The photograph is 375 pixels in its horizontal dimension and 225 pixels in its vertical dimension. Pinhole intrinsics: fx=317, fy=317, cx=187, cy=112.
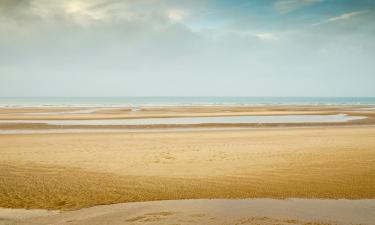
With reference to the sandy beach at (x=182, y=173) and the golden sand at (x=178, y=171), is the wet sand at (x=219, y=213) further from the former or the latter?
the golden sand at (x=178, y=171)

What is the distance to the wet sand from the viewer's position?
26.5 ft

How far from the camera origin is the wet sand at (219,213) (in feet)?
26.5

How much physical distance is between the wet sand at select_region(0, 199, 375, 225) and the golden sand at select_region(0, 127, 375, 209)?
572mm

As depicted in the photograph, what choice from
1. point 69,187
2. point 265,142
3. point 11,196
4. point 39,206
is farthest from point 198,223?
point 265,142

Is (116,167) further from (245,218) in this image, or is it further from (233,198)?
(245,218)

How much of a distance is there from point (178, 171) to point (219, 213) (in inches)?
197

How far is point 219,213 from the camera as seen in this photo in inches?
339

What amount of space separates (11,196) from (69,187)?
178 cm

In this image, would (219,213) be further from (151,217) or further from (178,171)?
(178,171)

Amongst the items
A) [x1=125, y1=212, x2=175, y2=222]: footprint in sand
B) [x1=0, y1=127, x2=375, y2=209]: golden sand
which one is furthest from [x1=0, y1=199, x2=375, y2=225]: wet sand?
[x1=0, y1=127, x2=375, y2=209]: golden sand

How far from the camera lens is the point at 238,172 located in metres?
13.2

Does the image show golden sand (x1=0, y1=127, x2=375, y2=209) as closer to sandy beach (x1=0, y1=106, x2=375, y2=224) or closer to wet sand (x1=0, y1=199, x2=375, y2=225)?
sandy beach (x1=0, y1=106, x2=375, y2=224)

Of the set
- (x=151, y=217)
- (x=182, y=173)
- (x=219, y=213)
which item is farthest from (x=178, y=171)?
(x=151, y=217)

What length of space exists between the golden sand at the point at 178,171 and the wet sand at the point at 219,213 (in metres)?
0.57
